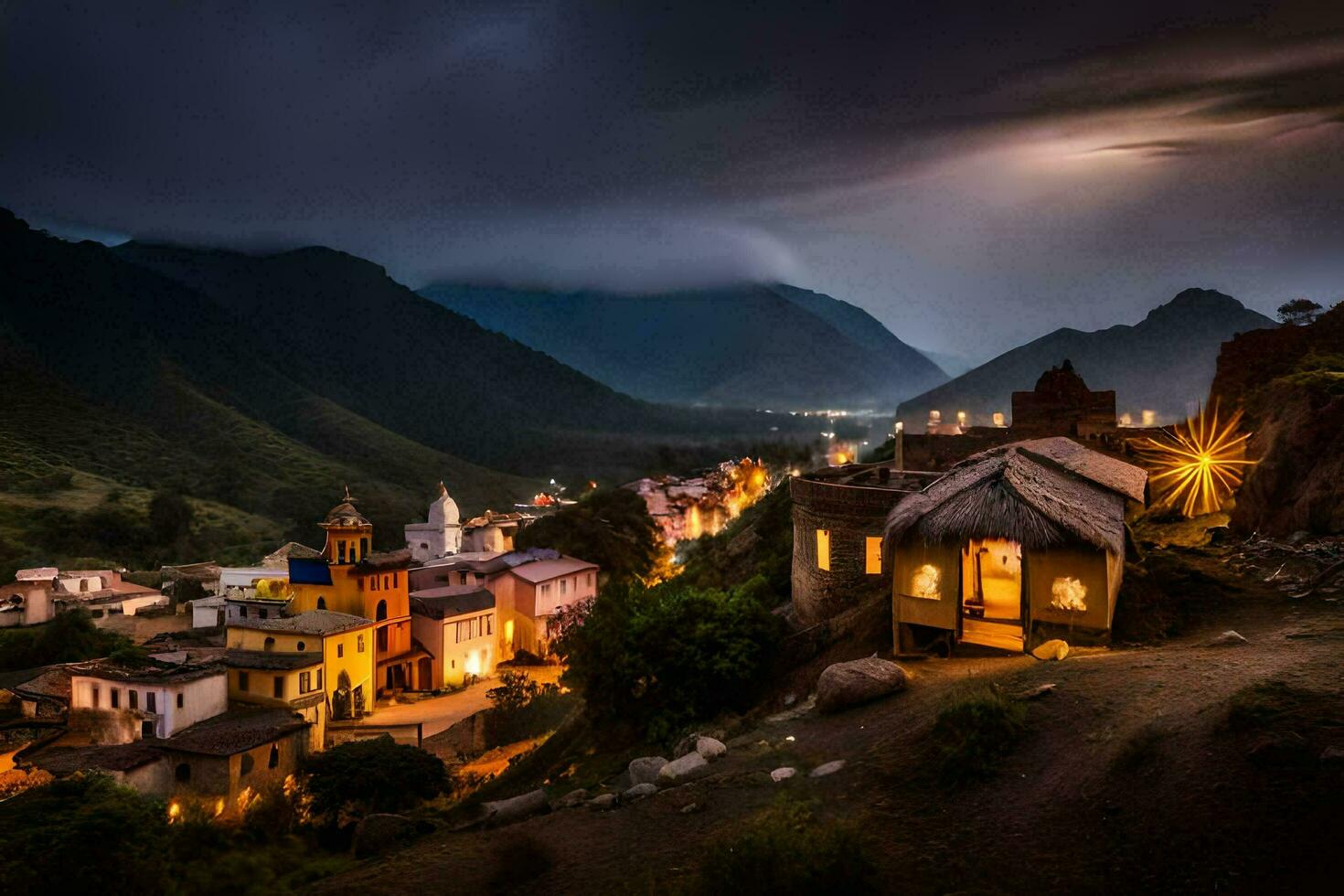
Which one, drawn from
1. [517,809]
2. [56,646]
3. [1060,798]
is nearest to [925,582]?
[1060,798]

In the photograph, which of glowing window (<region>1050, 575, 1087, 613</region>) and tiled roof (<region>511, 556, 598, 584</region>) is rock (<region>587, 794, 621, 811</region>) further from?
tiled roof (<region>511, 556, 598, 584</region>)

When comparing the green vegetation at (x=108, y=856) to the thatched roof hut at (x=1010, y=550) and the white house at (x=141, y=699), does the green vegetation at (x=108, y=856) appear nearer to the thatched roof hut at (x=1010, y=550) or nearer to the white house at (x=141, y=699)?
the thatched roof hut at (x=1010, y=550)

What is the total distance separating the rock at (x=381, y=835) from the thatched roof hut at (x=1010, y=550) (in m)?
8.69

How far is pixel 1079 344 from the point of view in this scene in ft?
266

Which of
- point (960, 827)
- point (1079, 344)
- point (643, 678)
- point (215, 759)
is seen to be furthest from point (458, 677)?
point (1079, 344)

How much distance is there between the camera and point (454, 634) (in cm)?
3831

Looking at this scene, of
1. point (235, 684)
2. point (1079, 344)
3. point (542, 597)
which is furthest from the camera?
point (1079, 344)

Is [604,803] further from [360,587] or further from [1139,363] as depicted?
[1139,363]

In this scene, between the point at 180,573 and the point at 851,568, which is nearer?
the point at 851,568

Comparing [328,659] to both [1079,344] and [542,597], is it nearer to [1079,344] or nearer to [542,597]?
[542,597]

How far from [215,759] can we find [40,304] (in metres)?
141

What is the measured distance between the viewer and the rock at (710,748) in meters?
12.6

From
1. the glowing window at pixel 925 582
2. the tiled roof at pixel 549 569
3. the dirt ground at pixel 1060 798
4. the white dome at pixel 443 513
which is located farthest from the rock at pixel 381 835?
the white dome at pixel 443 513

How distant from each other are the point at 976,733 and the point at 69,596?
2132 inches
